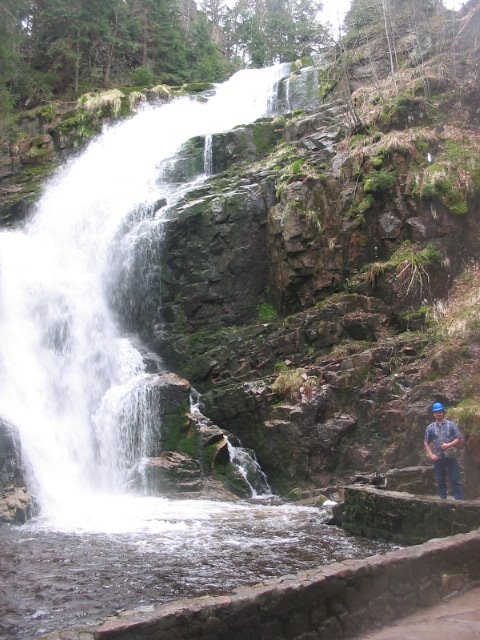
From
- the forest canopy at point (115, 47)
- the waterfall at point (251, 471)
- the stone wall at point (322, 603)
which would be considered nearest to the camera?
the stone wall at point (322, 603)

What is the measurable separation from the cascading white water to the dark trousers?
6.99 meters

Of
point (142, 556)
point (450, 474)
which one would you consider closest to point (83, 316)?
point (142, 556)

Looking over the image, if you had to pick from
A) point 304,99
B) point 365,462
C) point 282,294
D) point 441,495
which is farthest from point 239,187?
point 441,495

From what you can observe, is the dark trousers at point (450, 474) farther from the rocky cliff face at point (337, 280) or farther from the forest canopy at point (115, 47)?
the forest canopy at point (115, 47)

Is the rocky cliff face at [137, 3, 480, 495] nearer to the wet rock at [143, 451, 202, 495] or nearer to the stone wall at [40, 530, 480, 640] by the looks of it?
the wet rock at [143, 451, 202, 495]

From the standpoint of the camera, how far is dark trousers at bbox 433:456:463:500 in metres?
7.85

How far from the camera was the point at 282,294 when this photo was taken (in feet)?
53.5

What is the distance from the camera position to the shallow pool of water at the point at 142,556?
5.95 meters

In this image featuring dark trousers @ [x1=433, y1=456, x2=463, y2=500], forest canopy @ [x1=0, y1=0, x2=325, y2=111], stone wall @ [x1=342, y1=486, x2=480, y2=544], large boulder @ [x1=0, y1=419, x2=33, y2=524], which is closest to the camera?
stone wall @ [x1=342, y1=486, x2=480, y2=544]

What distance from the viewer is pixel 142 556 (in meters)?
7.58

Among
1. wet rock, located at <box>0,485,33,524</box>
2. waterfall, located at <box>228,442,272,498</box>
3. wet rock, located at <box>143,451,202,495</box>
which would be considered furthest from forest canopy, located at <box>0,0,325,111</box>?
wet rock, located at <box>0,485,33,524</box>

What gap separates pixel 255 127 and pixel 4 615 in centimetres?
1951

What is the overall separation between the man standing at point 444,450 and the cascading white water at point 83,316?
6.99m

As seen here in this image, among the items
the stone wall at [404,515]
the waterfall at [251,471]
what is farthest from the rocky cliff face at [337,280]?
the stone wall at [404,515]
